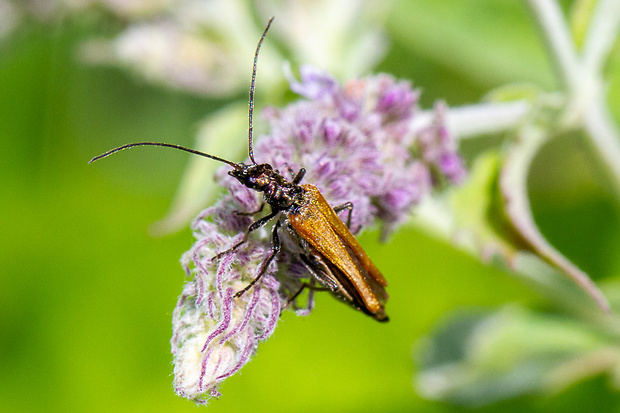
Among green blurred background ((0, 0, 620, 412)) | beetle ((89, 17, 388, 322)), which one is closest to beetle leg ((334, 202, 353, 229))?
beetle ((89, 17, 388, 322))

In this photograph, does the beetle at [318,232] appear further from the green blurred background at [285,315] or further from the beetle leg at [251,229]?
the green blurred background at [285,315]

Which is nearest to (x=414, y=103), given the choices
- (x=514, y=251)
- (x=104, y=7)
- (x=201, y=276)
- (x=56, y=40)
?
(x=514, y=251)

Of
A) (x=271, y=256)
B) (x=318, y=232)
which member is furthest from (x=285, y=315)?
(x=271, y=256)

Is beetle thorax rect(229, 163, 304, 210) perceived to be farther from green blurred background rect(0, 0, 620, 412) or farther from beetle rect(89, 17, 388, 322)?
green blurred background rect(0, 0, 620, 412)

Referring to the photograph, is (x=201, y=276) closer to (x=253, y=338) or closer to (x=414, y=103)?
(x=253, y=338)

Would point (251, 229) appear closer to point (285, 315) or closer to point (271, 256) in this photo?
point (271, 256)

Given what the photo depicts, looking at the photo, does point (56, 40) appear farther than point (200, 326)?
Yes
